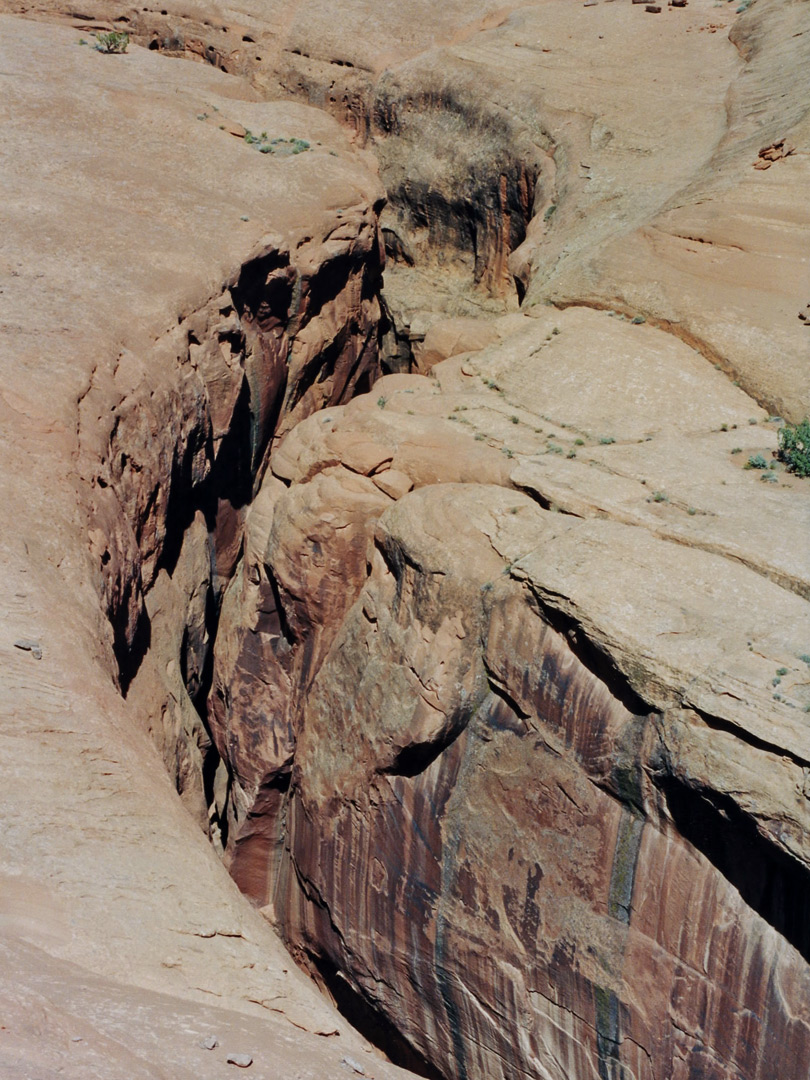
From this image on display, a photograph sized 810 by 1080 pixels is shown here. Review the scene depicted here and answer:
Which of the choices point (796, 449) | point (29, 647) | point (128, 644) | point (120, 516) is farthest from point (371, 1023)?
point (796, 449)

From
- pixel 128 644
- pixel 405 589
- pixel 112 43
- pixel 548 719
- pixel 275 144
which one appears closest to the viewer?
pixel 548 719

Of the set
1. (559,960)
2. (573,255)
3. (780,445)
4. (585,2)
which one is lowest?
(559,960)

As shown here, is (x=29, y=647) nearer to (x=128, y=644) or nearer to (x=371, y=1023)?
(x=128, y=644)

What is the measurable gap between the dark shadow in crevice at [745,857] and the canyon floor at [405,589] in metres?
0.05

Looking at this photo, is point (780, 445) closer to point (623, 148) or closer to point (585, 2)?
point (623, 148)

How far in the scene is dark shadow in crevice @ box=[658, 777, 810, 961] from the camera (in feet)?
39.4

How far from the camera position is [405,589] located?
53.0 feet

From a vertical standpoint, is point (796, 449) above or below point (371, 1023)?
above

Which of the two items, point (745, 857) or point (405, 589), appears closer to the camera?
point (745, 857)

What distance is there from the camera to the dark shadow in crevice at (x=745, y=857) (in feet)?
39.4

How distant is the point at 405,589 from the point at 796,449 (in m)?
6.10

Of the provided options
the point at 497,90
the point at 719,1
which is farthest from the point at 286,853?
the point at 719,1

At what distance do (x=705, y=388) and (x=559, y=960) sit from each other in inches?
369

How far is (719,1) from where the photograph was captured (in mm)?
29672
